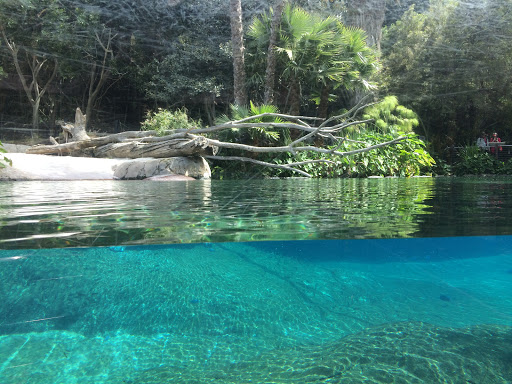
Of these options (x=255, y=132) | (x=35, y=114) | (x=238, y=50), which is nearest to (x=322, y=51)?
(x=238, y=50)

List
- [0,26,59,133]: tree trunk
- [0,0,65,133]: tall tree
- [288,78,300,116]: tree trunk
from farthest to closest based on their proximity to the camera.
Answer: [0,26,59,133]: tree trunk, [288,78,300,116]: tree trunk, [0,0,65,133]: tall tree

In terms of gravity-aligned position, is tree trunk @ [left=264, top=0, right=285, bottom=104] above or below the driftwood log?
above

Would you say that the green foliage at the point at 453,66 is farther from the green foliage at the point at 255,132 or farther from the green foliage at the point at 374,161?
the green foliage at the point at 255,132

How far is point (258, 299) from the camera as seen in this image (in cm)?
145

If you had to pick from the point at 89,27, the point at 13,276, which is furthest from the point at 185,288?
the point at 89,27

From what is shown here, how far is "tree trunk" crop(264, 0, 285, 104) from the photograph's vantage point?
10.3 m

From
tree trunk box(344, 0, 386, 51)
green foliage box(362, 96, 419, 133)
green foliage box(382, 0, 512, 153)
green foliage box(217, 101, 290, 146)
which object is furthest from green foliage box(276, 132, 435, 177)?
tree trunk box(344, 0, 386, 51)

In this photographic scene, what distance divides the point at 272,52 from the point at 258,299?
10107mm

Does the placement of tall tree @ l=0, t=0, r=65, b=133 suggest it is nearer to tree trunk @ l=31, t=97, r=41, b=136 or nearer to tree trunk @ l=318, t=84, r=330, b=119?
tree trunk @ l=31, t=97, r=41, b=136

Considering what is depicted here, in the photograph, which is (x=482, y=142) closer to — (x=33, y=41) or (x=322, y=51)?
(x=322, y=51)

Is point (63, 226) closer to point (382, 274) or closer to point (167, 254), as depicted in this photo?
point (167, 254)

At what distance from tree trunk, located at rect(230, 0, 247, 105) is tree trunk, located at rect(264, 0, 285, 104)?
740 mm

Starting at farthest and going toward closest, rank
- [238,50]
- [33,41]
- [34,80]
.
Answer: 1. [34,80]
2. [33,41]
3. [238,50]

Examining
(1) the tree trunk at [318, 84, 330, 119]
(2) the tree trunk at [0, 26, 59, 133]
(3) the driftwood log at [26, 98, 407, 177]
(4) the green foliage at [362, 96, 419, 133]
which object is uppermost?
(2) the tree trunk at [0, 26, 59, 133]
